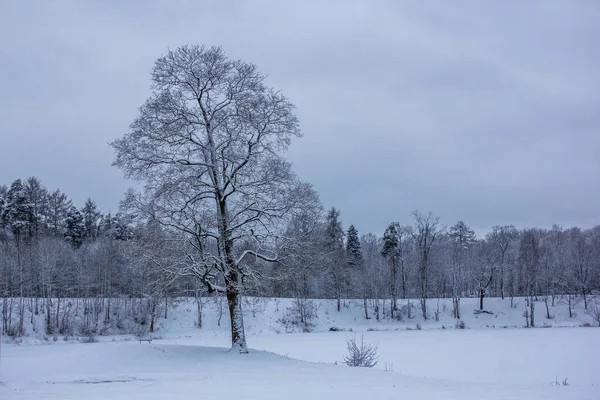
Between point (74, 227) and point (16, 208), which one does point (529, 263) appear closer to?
point (74, 227)

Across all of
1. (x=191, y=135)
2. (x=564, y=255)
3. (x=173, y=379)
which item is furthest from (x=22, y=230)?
(x=564, y=255)

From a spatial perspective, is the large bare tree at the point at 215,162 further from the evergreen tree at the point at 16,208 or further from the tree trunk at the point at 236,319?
the evergreen tree at the point at 16,208

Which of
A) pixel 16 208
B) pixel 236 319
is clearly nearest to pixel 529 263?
pixel 236 319

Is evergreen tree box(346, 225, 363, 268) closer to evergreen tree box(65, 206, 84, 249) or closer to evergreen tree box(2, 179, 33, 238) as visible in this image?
evergreen tree box(65, 206, 84, 249)

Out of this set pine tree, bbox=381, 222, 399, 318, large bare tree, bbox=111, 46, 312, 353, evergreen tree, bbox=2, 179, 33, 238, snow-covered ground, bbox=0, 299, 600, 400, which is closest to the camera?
snow-covered ground, bbox=0, 299, 600, 400

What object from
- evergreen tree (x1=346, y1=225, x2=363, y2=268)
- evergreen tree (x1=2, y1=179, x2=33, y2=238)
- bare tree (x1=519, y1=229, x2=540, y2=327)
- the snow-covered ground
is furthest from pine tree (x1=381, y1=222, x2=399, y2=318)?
evergreen tree (x1=2, y1=179, x2=33, y2=238)

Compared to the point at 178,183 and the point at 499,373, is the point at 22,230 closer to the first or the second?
the point at 178,183

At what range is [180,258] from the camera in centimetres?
1669

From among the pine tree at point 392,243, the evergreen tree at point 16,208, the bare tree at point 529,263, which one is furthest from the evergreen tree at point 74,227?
the bare tree at point 529,263

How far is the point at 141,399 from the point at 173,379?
2.96 meters

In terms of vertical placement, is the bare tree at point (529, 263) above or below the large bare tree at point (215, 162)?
below

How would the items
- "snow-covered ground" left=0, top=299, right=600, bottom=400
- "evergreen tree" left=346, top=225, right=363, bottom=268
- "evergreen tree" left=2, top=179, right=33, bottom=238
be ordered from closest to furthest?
"snow-covered ground" left=0, top=299, right=600, bottom=400 < "evergreen tree" left=2, top=179, right=33, bottom=238 < "evergreen tree" left=346, top=225, right=363, bottom=268

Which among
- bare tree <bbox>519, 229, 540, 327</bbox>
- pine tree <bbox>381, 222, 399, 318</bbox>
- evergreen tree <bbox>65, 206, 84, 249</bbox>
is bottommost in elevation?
bare tree <bbox>519, 229, 540, 327</bbox>

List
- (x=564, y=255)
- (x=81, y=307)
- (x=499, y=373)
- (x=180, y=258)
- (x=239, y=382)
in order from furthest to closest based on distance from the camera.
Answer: (x=564, y=255) < (x=81, y=307) < (x=499, y=373) < (x=180, y=258) < (x=239, y=382)
